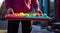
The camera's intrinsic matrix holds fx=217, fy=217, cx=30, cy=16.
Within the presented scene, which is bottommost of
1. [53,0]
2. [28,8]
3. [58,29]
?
[58,29]

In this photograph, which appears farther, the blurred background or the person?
the blurred background

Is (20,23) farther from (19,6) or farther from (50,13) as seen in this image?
(50,13)

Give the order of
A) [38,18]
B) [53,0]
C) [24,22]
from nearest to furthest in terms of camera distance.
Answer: [38,18], [24,22], [53,0]

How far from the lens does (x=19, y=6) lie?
2.94 meters

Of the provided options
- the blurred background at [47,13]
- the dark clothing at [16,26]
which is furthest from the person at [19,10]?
the blurred background at [47,13]

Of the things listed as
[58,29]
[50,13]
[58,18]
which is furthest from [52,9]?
[58,29]

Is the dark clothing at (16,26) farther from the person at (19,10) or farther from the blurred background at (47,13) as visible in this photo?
the blurred background at (47,13)

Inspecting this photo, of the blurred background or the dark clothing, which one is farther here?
the blurred background

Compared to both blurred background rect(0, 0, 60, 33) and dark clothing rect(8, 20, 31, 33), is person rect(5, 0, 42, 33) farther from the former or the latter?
blurred background rect(0, 0, 60, 33)

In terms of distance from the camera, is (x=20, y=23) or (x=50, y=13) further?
(x=50, y=13)

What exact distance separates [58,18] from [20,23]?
10081 mm

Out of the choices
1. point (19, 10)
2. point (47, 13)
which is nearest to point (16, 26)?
point (19, 10)

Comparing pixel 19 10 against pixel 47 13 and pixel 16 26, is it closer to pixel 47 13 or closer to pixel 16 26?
pixel 16 26

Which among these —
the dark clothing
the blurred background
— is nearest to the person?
the dark clothing
